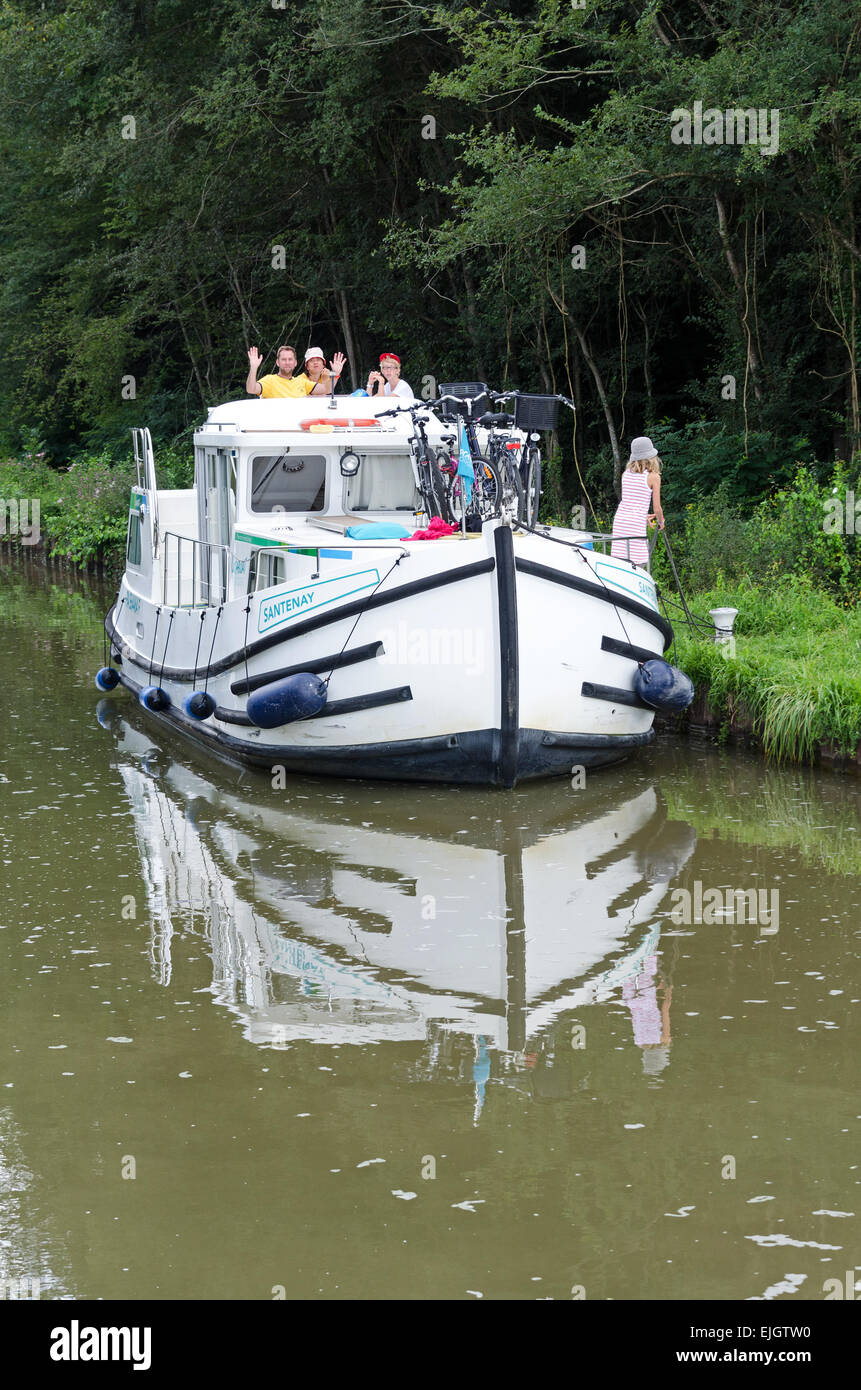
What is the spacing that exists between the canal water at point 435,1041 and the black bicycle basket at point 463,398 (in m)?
2.97

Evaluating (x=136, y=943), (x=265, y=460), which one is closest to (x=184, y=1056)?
(x=136, y=943)

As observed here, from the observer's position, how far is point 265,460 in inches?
487

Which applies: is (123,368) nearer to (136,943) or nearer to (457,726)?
(457,726)

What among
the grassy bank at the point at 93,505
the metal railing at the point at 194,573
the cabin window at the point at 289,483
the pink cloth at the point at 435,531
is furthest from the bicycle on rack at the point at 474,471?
the grassy bank at the point at 93,505

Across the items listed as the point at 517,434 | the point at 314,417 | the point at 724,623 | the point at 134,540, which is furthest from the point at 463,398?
the point at 134,540

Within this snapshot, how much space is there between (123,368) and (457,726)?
2442 centimetres

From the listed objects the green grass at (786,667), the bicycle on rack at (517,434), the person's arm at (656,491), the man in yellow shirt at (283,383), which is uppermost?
the man in yellow shirt at (283,383)

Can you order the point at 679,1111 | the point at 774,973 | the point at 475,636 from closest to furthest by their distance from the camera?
the point at 679,1111 → the point at 774,973 → the point at 475,636

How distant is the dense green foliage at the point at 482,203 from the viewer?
50.4 feet

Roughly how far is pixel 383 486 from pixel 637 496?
6.59ft

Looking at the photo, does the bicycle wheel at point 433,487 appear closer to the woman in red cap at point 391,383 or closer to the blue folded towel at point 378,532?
the blue folded towel at point 378,532

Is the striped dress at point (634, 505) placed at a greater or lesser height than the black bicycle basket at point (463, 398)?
lesser

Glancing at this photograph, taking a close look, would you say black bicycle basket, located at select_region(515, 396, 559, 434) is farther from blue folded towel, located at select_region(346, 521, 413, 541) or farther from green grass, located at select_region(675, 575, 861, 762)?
green grass, located at select_region(675, 575, 861, 762)

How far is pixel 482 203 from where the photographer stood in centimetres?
1562
